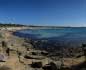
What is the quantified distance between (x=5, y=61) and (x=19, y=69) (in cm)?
142

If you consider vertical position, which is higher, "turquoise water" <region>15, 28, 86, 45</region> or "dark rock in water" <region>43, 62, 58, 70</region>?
"turquoise water" <region>15, 28, 86, 45</region>

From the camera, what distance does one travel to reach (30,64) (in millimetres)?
13023

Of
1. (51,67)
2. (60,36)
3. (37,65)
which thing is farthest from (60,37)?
(51,67)

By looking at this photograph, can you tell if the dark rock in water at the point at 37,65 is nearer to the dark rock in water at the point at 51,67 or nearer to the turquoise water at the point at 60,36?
Result: the dark rock in water at the point at 51,67

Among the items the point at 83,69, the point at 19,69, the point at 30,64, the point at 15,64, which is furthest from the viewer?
the point at 30,64

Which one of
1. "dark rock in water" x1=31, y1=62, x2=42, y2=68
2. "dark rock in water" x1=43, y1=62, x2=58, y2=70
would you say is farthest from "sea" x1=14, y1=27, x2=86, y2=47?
"dark rock in water" x1=43, y1=62, x2=58, y2=70

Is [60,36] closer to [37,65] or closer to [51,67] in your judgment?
[37,65]

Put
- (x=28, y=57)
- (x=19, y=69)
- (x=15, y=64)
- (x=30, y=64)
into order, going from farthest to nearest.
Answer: (x=28, y=57) → (x=30, y=64) → (x=15, y=64) → (x=19, y=69)

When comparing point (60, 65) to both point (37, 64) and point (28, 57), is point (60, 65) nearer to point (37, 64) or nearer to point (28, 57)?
point (37, 64)

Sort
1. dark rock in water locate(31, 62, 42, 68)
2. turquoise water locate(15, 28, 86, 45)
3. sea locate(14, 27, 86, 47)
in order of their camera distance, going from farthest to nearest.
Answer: turquoise water locate(15, 28, 86, 45)
sea locate(14, 27, 86, 47)
dark rock in water locate(31, 62, 42, 68)

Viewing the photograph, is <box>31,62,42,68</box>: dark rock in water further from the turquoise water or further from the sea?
the turquoise water

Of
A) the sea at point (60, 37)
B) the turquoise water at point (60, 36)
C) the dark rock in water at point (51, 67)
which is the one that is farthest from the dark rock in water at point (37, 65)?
the turquoise water at point (60, 36)

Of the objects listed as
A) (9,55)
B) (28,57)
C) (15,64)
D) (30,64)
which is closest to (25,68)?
(15,64)

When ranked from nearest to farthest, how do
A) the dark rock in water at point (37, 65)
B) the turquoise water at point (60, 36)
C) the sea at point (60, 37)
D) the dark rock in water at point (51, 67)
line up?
the dark rock in water at point (51, 67) → the dark rock in water at point (37, 65) → the sea at point (60, 37) → the turquoise water at point (60, 36)
